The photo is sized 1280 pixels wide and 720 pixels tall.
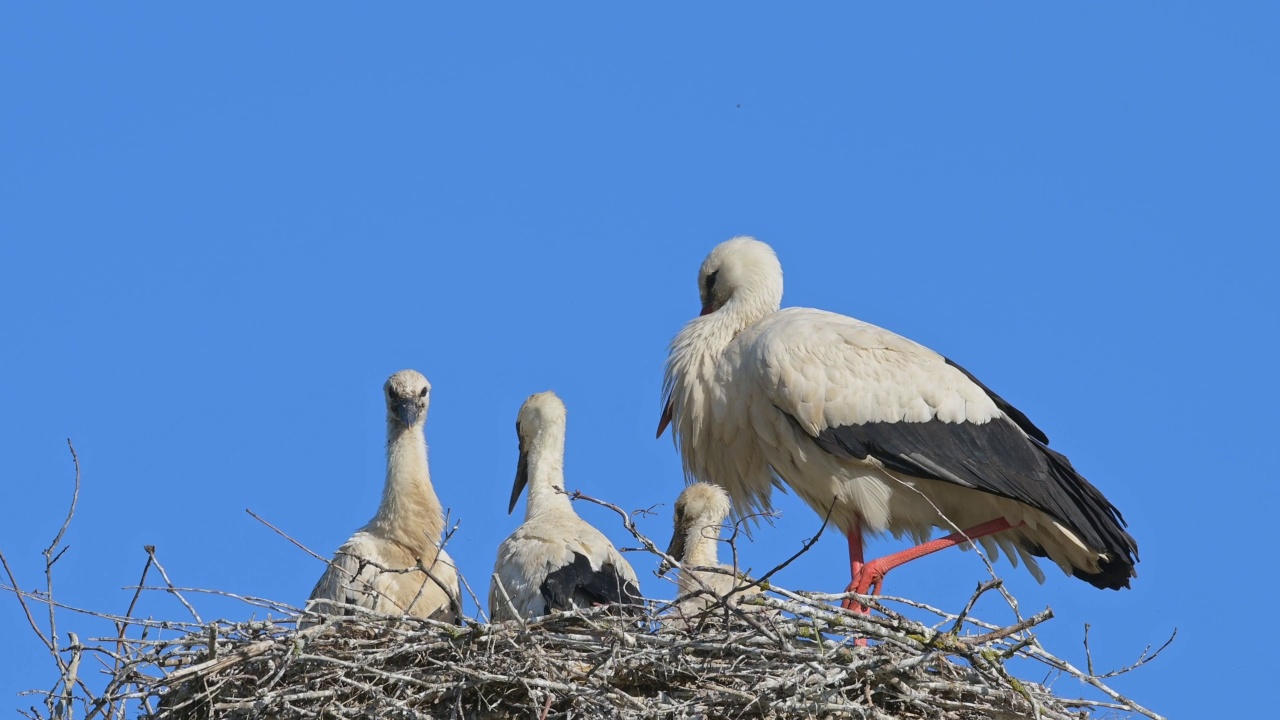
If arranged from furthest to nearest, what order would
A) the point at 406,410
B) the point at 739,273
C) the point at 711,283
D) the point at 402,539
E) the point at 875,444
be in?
the point at 711,283, the point at 739,273, the point at 875,444, the point at 406,410, the point at 402,539

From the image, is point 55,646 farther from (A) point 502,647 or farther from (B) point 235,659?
(A) point 502,647

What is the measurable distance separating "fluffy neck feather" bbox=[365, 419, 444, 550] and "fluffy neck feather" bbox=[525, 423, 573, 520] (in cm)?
37

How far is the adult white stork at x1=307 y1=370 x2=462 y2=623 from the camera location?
697cm

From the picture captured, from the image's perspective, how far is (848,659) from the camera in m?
5.64

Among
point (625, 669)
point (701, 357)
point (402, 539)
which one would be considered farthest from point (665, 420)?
point (625, 669)

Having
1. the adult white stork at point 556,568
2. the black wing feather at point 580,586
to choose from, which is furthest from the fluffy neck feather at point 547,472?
the black wing feather at point 580,586

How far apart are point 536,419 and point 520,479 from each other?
0.44m

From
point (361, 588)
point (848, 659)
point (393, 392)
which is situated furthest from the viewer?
point (393, 392)

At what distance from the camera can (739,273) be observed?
8.37 meters

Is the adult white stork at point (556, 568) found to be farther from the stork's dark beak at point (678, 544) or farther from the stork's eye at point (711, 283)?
the stork's eye at point (711, 283)

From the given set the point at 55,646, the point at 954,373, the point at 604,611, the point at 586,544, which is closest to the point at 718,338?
the point at 954,373

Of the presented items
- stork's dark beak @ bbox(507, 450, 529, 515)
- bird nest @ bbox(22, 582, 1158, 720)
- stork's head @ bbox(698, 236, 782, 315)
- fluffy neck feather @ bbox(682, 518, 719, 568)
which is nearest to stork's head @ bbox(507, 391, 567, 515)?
stork's dark beak @ bbox(507, 450, 529, 515)

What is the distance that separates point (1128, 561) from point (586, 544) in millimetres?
2417

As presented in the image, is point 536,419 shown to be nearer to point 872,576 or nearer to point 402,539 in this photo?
point 402,539
